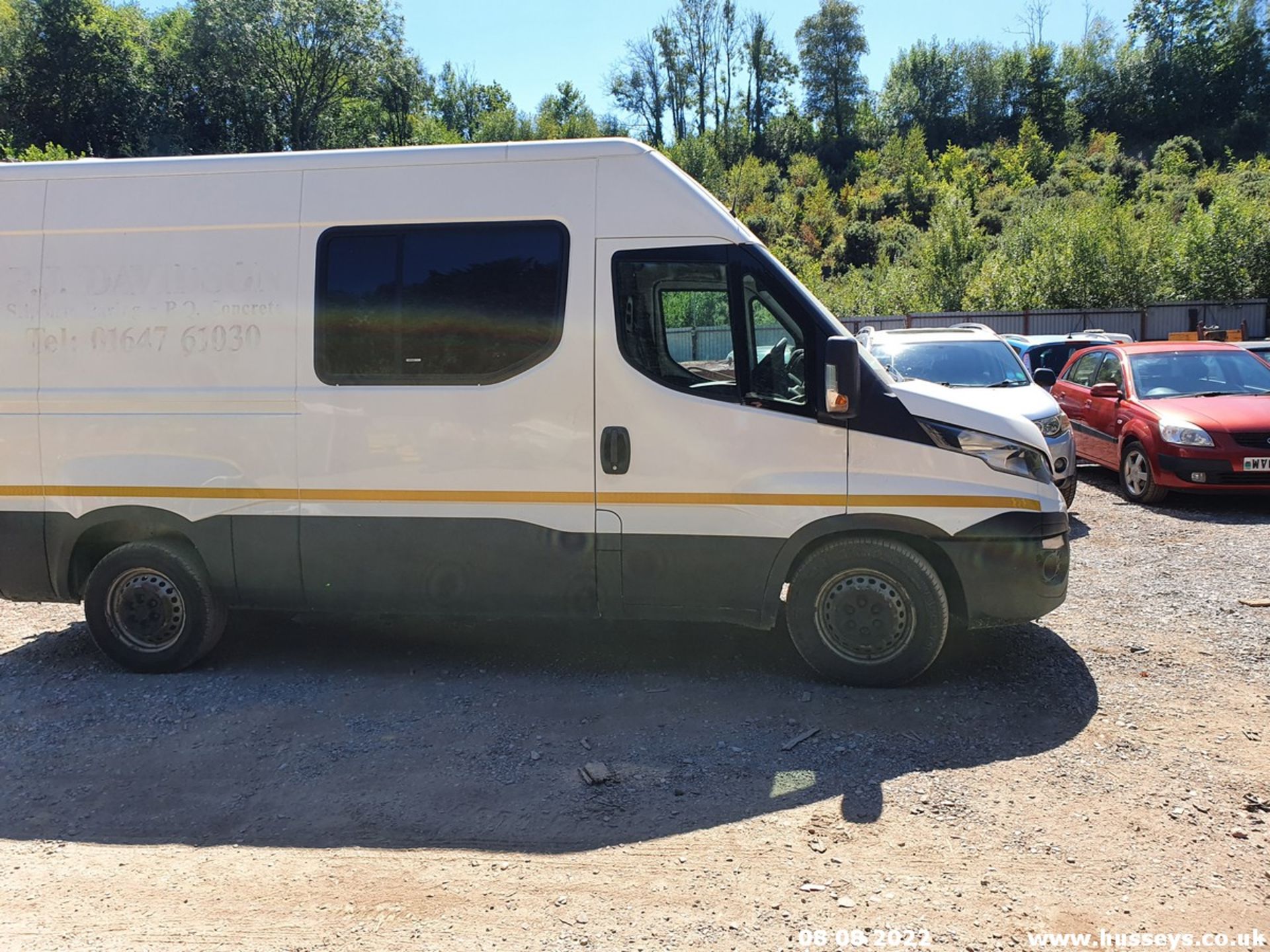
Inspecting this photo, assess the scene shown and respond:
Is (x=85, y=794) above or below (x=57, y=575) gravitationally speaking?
below

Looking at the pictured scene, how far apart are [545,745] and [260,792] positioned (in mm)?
1273

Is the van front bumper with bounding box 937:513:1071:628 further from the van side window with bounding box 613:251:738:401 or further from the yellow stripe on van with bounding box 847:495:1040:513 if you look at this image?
the van side window with bounding box 613:251:738:401

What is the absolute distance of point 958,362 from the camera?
10641 mm

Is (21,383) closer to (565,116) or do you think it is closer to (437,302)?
(437,302)

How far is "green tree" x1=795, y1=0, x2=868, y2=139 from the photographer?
94.0m

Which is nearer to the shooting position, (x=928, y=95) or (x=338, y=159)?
(x=338, y=159)

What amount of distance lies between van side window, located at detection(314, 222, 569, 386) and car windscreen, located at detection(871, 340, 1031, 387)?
20.1 feet

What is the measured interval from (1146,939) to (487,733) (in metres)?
2.90

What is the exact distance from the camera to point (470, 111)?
89.0 meters

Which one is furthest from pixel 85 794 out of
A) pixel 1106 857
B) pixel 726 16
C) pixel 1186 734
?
pixel 726 16

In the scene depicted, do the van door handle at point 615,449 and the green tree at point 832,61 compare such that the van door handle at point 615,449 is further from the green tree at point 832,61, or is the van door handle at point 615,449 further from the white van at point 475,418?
the green tree at point 832,61

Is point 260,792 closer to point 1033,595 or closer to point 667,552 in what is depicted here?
point 667,552

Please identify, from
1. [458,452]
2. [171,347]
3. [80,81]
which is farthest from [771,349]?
[80,81]
